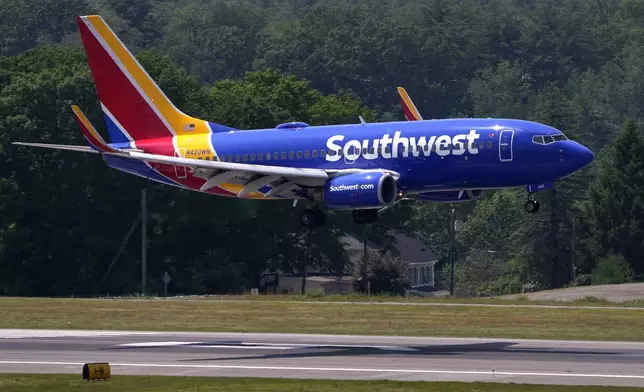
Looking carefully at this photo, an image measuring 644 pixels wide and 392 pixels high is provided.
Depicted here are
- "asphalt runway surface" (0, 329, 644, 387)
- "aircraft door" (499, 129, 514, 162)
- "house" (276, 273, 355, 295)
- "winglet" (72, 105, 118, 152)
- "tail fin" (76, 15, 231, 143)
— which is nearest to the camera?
"asphalt runway surface" (0, 329, 644, 387)

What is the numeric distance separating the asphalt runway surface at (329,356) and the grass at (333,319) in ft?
11.9

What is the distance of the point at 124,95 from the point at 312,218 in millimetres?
12991

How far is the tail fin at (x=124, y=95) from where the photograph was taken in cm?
8306

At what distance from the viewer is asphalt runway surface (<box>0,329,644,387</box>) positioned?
181ft

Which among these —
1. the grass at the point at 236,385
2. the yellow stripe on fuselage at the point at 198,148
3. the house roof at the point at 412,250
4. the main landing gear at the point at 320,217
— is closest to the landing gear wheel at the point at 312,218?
the main landing gear at the point at 320,217

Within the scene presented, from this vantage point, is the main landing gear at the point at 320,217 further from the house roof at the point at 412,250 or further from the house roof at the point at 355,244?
the house roof at the point at 412,250

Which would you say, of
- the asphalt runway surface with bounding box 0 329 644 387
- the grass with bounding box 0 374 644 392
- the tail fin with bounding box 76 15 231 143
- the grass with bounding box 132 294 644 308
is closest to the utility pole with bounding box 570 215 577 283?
the grass with bounding box 132 294 644 308

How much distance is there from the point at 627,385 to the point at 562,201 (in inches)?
4344

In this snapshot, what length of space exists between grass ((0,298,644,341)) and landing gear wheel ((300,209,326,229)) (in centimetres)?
468

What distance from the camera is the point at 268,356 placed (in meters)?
62.1

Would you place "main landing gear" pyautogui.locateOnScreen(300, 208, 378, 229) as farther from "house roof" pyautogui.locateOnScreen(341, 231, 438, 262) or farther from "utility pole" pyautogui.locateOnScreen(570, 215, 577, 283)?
"house roof" pyautogui.locateOnScreen(341, 231, 438, 262)

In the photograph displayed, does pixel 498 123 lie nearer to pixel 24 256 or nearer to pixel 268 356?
pixel 268 356

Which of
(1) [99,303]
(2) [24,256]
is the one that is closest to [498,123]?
(1) [99,303]

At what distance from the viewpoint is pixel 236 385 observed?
5250 cm
